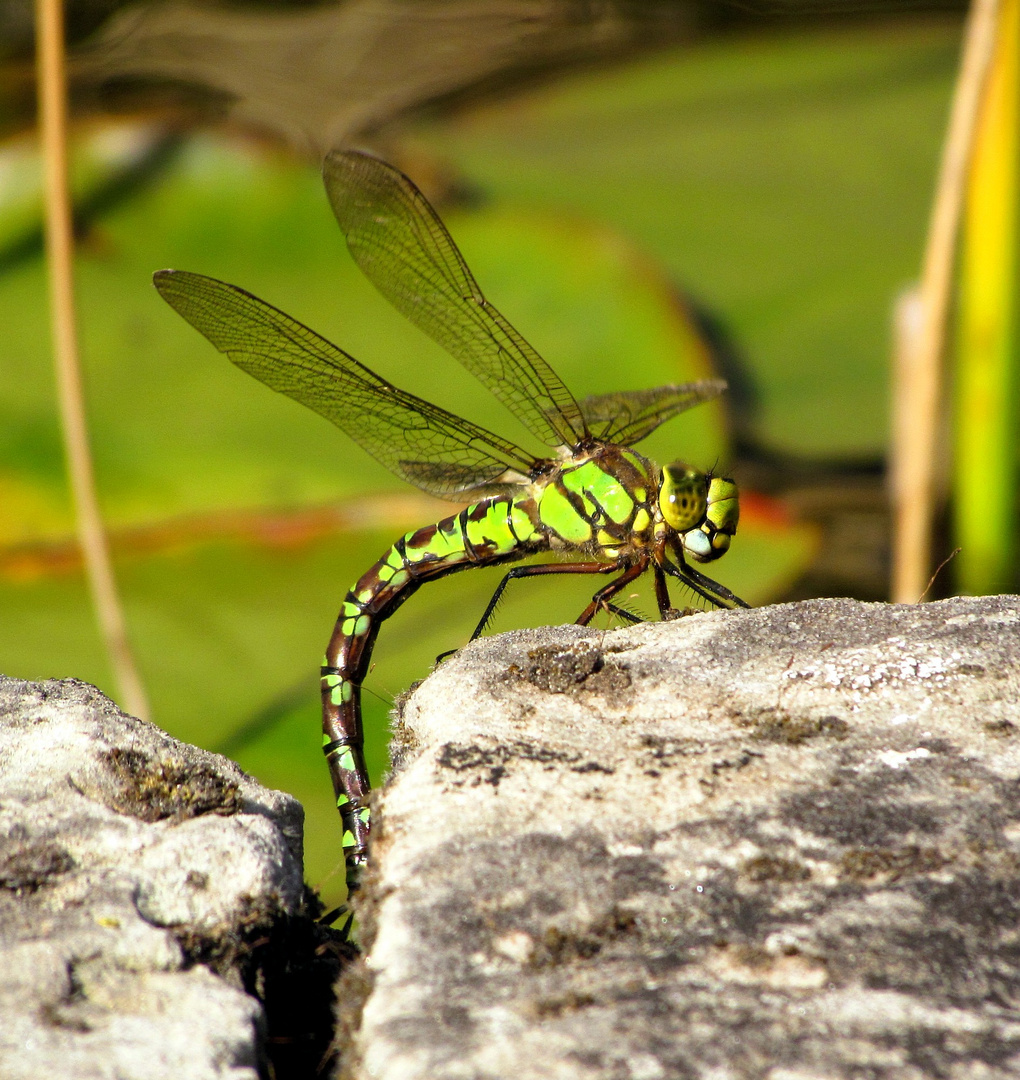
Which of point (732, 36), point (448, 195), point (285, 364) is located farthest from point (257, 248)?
point (732, 36)

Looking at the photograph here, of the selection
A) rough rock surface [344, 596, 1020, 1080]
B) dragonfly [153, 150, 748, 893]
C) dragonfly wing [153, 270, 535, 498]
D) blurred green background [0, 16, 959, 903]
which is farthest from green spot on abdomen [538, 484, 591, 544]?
rough rock surface [344, 596, 1020, 1080]

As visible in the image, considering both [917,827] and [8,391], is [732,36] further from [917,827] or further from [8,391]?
[917,827]

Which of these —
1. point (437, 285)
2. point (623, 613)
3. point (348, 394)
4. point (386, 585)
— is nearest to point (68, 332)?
point (348, 394)

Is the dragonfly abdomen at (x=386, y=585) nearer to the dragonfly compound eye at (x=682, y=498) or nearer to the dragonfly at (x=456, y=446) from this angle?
the dragonfly at (x=456, y=446)

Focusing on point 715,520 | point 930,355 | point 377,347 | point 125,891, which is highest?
point 377,347

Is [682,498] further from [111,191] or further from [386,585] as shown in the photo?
[111,191]
